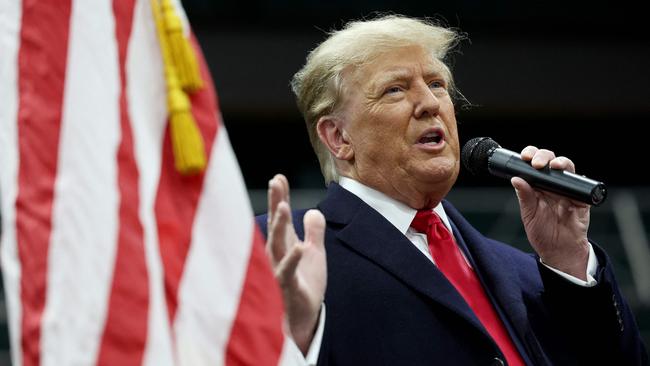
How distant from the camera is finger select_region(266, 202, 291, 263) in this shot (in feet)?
5.97

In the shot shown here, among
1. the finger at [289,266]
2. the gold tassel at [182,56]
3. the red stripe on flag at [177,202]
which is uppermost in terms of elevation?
the gold tassel at [182,56]

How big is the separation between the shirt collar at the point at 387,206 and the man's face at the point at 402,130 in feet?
0.04

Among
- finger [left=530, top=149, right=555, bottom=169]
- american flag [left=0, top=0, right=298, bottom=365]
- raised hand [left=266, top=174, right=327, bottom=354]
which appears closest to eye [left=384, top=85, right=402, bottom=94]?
finger [left=530, top=149, right=555, bottom=169]

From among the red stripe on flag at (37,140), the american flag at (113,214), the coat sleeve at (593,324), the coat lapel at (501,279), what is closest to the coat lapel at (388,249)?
the coat lapel at (501,279)

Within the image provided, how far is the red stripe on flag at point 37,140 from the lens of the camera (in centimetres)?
157

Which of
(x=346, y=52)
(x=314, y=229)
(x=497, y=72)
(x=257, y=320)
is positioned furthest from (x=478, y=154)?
(x=497, y=72)

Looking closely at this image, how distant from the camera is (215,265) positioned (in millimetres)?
1646

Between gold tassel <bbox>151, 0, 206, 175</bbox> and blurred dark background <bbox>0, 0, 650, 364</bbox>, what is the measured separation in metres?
4.82

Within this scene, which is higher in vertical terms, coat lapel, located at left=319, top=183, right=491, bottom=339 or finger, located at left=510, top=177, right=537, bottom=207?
finger, located at left=510, top=177, right=537, bottom=207

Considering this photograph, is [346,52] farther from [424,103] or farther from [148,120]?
[148,120]

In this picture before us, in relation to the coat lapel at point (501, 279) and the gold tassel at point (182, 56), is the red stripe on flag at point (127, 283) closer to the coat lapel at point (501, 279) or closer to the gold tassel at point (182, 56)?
the gold tassel at point (182, 56)

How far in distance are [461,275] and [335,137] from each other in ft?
1.24

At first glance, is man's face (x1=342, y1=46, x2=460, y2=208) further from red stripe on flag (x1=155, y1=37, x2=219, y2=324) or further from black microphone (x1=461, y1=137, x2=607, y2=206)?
red stripe on flag (x1=155, y1=37, x2=219, y2=324)

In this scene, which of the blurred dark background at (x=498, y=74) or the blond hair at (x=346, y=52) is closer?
the blond hair at (x=346, y=52)
